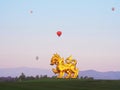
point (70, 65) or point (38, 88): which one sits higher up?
point (70, 65)

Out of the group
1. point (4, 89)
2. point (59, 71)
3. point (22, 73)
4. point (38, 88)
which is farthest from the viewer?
point (22, 73)

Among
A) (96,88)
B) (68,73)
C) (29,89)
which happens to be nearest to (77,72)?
(68,73)

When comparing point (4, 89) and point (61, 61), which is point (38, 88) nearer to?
point (4, 89)

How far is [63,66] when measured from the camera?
176ft

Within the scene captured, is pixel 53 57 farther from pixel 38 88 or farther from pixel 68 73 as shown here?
pixel 38 88

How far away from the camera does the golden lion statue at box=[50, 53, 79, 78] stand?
5350 cm

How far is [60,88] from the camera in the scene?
122 ft

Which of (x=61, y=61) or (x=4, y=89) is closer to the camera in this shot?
(x=4, y=89)

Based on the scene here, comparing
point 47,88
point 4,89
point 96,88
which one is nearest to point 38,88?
point 47,88

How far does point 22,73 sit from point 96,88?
22.7 metres

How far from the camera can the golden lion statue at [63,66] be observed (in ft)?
176

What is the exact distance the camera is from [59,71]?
53.5 meters

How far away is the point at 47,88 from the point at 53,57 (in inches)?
683

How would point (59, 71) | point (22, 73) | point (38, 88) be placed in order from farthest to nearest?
point (22, 73) < point (59, 71) < point (38, 88)
